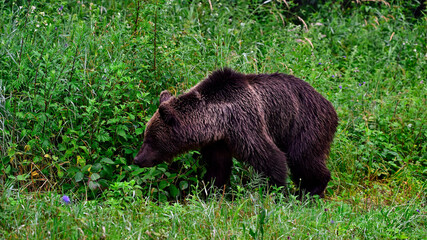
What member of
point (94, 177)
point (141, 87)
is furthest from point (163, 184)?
point (141, 87)

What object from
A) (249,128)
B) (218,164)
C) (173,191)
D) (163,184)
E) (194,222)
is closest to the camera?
(194,222)

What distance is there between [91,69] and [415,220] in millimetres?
3883

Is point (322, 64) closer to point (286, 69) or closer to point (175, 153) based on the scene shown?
point (286, 69)

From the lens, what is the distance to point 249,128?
5391mm

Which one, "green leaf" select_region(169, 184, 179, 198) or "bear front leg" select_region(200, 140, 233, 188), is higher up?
"bear front leg" select_region(200, 140, 233, 188)

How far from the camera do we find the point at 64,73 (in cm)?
569

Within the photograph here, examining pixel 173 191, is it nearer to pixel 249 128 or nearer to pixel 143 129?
pixel 143 129

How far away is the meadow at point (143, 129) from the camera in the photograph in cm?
427

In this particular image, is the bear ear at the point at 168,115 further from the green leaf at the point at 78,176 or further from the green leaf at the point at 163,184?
the green leaf at the point at 78,176

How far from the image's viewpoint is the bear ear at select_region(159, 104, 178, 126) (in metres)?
5.29

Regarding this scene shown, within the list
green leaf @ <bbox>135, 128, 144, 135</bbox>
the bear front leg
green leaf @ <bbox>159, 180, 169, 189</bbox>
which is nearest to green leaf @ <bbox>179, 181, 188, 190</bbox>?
green leaf @ <bbox>159, 180, 169, 189</bbox>

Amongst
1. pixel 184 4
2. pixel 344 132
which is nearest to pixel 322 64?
pixel 344 132

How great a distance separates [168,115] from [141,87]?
1.05 meters

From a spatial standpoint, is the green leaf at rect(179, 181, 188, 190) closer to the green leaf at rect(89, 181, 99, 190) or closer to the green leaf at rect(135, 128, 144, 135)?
the green leaf at rect(135, 128, 144, 135)
